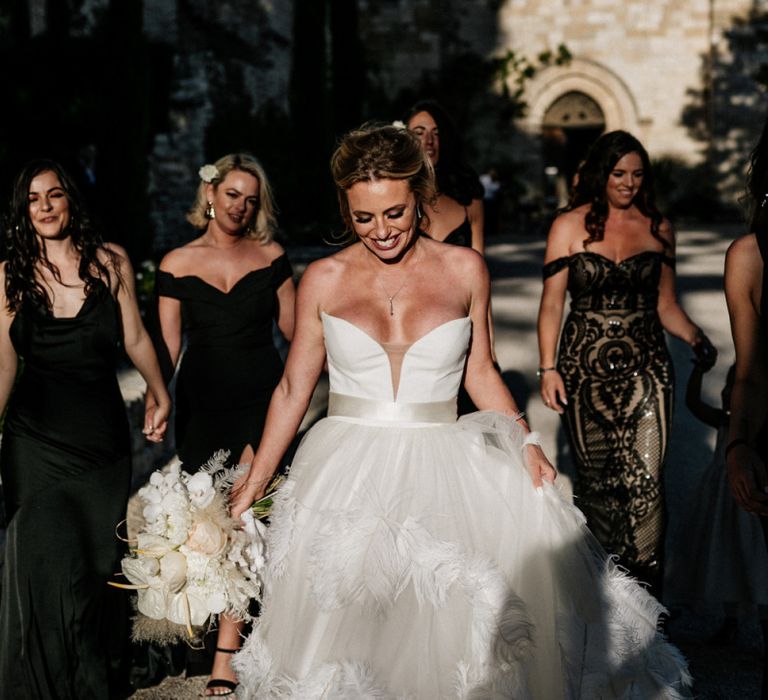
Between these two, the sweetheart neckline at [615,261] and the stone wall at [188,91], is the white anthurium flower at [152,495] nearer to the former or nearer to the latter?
the sweetheart neckline at [615,261]

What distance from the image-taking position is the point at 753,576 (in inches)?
163

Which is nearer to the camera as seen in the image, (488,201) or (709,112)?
(488,201)

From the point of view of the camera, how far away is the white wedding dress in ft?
8.38

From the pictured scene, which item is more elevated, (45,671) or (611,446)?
(611,446)

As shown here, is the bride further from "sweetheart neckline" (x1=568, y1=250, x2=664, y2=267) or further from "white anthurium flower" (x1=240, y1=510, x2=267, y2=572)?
"sweetheart neckline" (x1=568, y1=250, x2=664, y2=267)

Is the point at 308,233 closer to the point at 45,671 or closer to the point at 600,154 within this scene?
the point at 600,154

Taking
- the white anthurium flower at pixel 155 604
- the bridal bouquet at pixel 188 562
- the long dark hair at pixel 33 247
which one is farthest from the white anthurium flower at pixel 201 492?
the long dark hair at pixel 33 247

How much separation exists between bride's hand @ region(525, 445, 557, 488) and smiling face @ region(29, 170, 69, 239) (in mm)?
2227

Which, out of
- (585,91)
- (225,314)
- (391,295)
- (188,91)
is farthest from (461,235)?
(585,91)

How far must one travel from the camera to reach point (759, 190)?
9.53 ft

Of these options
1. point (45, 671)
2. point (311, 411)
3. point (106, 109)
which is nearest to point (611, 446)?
point (45, 671)

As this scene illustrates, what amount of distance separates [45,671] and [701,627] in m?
2.96

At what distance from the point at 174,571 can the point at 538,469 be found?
1.13 meters

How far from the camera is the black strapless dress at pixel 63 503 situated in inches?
148
